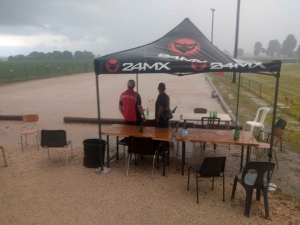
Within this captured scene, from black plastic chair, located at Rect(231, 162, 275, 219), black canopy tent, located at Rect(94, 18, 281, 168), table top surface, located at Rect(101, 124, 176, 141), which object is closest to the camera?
black plastic chair, located at Rect(231, 162, 275, 219)

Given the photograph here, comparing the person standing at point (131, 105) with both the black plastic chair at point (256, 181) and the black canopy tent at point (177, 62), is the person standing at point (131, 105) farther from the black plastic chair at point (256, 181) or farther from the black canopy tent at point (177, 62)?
the black plastic chair at point (256, 181)

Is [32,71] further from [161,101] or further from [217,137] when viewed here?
[217,137]

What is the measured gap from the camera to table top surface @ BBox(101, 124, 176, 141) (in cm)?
555

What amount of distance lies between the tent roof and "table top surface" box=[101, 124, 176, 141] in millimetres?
1328

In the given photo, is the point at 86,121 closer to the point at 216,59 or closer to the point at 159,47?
the point at 159,47

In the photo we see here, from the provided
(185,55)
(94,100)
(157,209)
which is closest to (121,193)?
(157,209)

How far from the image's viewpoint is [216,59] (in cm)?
530

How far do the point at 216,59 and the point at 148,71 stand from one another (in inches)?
54.5

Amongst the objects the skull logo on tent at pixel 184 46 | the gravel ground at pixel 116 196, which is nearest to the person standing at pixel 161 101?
the skull logo on tent at pixel 184 46

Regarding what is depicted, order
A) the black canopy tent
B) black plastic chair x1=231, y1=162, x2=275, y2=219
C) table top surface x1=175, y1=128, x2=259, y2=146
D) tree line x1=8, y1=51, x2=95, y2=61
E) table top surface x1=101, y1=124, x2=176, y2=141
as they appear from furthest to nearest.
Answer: tree line x1=8, y1=51, x2=95, y2=61
table top surface x1=101, y1=124, x2=176, y2=141
table top surface x1=175, y1=128, x2=259, y2=146
the black canopy tent
black plastic chair x1=231, y1=162, x2=275, y2=219

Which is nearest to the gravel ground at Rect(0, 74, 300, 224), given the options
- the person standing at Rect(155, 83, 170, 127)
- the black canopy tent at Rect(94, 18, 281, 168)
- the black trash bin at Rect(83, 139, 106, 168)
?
the black trash bin at Rect(83, 139, 106, 168)

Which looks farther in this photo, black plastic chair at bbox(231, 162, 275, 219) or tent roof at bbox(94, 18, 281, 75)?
tent roof at bbox(94, 18, 281, 75)

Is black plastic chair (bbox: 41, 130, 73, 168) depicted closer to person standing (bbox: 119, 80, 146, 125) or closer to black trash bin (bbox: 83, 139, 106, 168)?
black trash bin (bbox: 83, 139, 106, 168)

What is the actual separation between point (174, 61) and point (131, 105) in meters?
1.69
